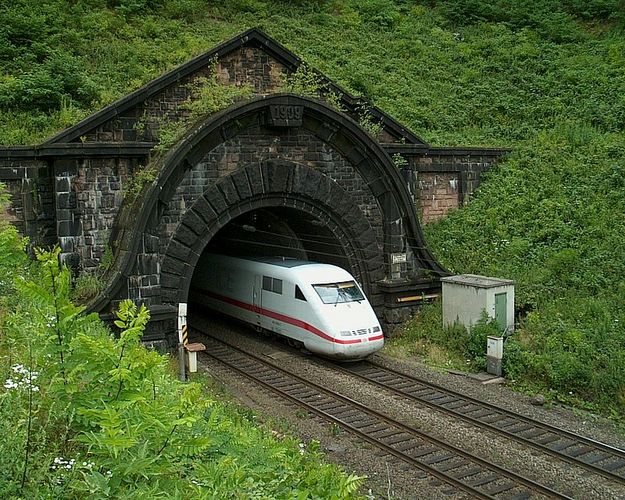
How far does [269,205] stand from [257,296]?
2791 millimetres

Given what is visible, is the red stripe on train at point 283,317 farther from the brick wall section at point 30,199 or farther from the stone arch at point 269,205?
the brick wall section at point 30,199

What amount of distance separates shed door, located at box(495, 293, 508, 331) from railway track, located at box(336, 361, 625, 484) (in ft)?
9.32

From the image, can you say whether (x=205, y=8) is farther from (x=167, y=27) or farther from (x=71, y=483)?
(x=71, y=483)

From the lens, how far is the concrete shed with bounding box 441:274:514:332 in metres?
17.0

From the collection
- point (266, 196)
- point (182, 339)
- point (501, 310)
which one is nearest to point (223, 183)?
point (266, 196)

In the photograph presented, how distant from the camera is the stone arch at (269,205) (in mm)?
16594

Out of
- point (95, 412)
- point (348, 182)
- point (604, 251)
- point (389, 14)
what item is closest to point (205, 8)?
point (389, 14)

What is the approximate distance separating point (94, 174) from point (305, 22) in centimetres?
2135

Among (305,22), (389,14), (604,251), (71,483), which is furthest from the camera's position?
(389,14)

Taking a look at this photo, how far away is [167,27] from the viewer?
95.1 ft

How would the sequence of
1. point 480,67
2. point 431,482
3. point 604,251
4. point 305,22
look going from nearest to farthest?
point 431,482, point 604,251, point 480,67, point 305,22

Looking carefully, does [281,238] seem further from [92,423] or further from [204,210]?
[92,423]

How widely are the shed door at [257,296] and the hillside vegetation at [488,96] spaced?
164 inches

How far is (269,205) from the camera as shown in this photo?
716 inches
